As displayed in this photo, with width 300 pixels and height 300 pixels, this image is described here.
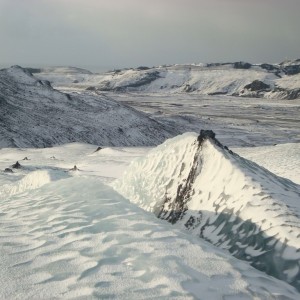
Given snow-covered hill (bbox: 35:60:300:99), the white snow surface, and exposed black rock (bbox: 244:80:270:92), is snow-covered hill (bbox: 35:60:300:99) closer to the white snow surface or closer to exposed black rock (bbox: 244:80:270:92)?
exposed black rock (bbox: 244:80:270:92)

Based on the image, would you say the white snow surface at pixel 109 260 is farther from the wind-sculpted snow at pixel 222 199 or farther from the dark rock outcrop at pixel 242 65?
the dark rock outcrop at pixel 242 65

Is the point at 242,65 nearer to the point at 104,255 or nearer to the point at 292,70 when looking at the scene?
the point at 292,70

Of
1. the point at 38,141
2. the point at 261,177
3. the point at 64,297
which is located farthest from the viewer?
the point at 38,141

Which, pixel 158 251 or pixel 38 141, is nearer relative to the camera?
pixel 158 251

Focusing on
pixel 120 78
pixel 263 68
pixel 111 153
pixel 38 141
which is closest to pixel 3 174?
pixel 111 153

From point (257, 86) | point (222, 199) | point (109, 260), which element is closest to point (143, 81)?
point (257, 86)

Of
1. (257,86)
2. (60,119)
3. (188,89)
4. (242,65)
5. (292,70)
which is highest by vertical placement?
(242,65)

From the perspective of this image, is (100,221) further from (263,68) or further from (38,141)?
(263,68)
